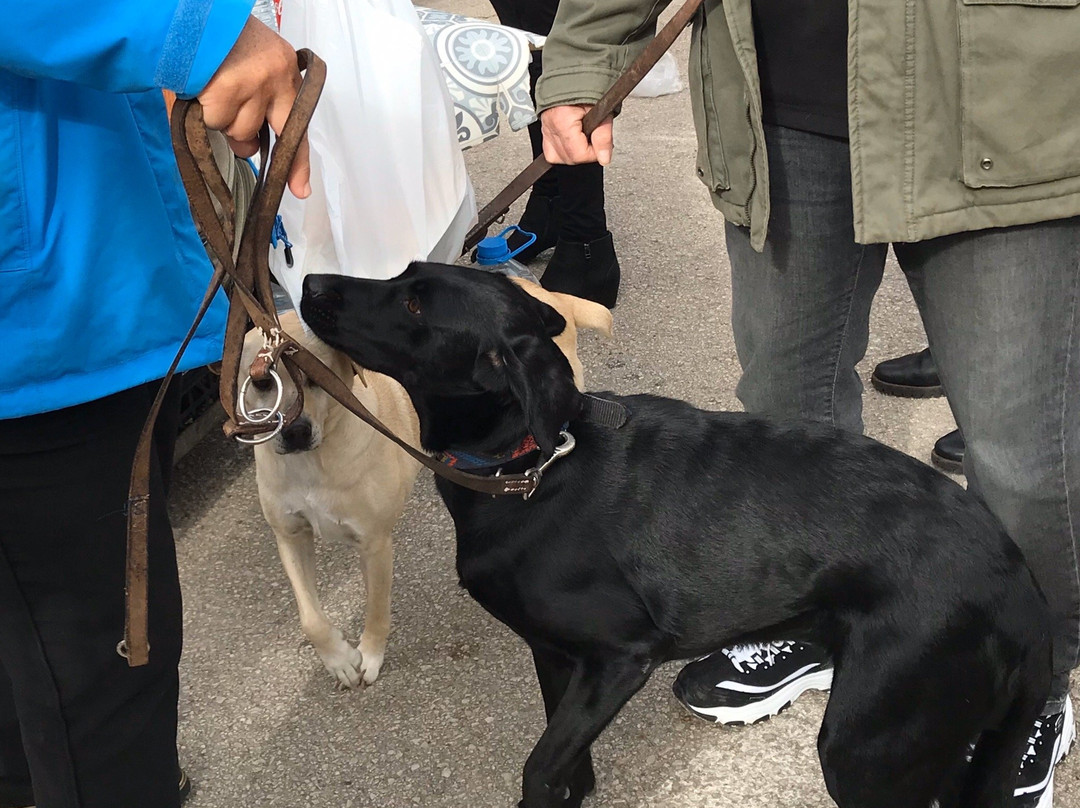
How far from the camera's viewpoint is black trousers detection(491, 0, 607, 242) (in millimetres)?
3822

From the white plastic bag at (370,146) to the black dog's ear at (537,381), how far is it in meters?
0.90

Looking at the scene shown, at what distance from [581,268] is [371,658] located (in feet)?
6.43

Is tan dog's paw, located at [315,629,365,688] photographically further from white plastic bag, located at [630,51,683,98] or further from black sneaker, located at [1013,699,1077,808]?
white plastic bag, located at [630,51,683,98]

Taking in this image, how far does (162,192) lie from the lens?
1.35m

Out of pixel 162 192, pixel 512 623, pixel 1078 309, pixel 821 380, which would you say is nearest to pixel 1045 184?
pixel 1078 309

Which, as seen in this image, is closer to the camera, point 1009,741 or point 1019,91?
point 1019,91

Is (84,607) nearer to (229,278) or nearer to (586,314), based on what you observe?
(229,278)

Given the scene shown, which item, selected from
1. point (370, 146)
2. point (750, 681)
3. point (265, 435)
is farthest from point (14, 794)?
point (370, 146)

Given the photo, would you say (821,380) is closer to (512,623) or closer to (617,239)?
(512,623)

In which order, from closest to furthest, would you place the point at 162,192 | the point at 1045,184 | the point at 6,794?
the point at 162,192, the point at 1045,184, the point at 6,794

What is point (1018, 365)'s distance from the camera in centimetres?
163

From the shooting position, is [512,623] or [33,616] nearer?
[33,616]

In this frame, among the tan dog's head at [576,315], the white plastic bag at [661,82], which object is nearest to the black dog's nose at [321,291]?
the tan dog's head at [576,315]

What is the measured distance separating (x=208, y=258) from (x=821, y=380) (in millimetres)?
1223
